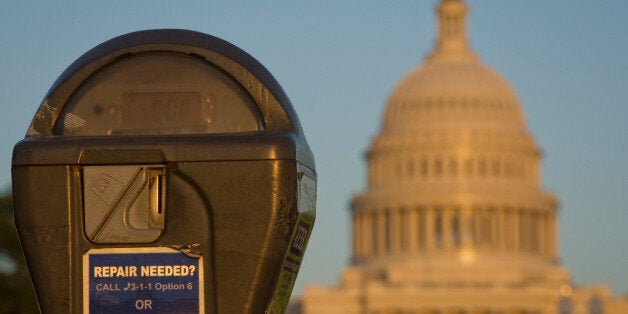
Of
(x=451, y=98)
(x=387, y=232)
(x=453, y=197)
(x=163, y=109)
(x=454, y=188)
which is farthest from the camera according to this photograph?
(x=451, y=98)

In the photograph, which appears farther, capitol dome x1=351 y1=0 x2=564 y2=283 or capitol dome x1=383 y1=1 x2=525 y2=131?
capitol dome x1=383 y1=1 x2=525 y2=131

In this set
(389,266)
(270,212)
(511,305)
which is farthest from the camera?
(389,266)

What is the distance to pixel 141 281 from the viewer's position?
5402 mm

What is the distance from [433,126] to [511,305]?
1668 cm

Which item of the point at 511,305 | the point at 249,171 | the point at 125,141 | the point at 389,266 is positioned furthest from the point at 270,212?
the point at 389,266

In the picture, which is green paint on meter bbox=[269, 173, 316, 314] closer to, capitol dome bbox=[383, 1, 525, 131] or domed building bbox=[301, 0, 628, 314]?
domed building bbox=[301, 0, 628, 314]

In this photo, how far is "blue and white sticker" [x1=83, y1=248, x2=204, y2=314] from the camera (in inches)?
213

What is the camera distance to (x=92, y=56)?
5566 millimetres

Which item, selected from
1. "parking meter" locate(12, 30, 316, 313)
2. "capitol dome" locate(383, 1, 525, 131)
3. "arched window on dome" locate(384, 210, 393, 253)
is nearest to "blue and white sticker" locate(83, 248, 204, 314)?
"parking meter" locate(12, 30, 316, 313)

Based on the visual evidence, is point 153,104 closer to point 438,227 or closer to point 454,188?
point 454,188

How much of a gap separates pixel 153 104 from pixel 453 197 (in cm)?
11997

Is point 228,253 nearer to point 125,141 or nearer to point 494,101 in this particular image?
point 125,141

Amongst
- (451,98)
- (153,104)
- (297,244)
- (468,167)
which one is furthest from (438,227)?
(153,104)

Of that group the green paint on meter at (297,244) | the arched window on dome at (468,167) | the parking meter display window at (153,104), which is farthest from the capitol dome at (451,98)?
the parking meter display window at (153,104)
